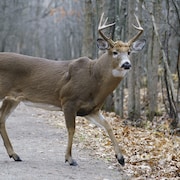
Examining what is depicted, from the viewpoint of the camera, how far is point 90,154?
11.0 metres

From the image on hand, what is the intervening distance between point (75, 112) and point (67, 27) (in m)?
50.9

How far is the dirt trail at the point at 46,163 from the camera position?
8742 millimetres

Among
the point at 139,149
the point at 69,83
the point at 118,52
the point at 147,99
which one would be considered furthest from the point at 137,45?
the point at 147,99

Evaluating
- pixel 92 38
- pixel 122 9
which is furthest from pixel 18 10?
pixel 122 9

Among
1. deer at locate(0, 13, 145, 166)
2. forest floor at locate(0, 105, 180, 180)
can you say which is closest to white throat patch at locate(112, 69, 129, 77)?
deer at locate(0, 13, 145, 166)

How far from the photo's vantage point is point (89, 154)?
11023 mm

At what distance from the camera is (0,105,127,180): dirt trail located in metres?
8.74

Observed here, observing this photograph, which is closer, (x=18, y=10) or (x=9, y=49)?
(x=18, y=10)

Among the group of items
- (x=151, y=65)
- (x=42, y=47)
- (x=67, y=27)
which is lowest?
(x=42, y=47)

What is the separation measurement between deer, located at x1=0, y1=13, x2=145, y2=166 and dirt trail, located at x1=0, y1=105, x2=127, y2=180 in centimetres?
31

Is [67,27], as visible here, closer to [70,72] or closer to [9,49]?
[9,49]

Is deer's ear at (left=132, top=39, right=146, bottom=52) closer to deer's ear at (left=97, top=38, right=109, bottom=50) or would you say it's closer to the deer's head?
the deer's head

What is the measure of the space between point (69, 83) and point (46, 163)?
4.64ft

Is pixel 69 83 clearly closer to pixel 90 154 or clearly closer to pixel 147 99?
pixel 90 154
